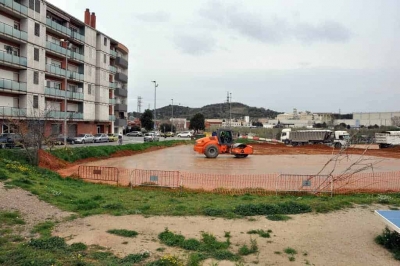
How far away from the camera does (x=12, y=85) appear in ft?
118

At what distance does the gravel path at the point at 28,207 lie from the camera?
881cm

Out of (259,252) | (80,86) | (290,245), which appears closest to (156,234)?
(259,252)

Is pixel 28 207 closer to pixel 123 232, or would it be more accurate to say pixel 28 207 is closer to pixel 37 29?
pixel 123 232

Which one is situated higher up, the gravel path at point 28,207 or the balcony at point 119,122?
the balcony at point 119,122

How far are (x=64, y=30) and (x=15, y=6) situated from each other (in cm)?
952

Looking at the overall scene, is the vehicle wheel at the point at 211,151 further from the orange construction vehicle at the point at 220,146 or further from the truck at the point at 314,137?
the truck at the point at 314,137

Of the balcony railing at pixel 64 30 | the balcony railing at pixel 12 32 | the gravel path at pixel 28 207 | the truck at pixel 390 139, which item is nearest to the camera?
the gravel path at pixel 28 207

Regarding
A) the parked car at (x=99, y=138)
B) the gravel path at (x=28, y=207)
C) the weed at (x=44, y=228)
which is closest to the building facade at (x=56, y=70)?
the parked car at (x=99, y=138)

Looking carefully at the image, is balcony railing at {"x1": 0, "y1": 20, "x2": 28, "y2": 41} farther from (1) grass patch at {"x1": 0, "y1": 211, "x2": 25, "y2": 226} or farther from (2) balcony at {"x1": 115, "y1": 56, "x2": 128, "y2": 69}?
(1) grass patch at {"x1": 0, "y1": 211, "x2": 25, "y2": 226}

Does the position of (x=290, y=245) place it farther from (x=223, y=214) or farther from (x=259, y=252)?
(x=223, y=214)

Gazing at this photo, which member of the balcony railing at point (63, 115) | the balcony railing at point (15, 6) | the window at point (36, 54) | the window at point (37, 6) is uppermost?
the window at point (37, 6)

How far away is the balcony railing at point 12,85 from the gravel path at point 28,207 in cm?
2774

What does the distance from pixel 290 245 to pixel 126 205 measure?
5.62 m

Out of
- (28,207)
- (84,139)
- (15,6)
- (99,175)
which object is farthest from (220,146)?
(15,6)
